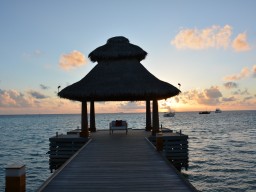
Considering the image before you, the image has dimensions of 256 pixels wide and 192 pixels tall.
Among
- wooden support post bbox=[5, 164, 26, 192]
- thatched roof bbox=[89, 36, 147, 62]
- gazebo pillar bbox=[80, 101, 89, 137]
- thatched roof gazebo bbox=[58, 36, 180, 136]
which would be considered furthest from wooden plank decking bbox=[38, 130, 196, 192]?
thatched roof bbox=[89, 36, 147, 62]

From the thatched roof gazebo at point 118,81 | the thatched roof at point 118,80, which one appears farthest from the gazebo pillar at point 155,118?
the thatched roof at point 118,80

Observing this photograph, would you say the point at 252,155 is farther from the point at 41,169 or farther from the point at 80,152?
the point at 80,152

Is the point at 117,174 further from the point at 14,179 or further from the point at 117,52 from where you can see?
the point at 117,52

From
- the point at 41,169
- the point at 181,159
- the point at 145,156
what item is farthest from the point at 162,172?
the point at 41,169

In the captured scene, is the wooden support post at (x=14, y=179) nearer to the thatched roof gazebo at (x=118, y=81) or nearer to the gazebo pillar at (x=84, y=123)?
the thatched roof gazebo at (x=118, y=81)

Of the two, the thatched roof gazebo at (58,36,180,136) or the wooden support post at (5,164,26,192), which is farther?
the thatched roof gazebo at (58,36,180,136)

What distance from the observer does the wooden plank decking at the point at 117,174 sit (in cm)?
776

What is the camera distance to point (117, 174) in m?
9.06

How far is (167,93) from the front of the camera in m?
17.4

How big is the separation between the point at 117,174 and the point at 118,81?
31.3ft

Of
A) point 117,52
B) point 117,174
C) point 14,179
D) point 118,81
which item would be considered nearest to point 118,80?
point 118,81

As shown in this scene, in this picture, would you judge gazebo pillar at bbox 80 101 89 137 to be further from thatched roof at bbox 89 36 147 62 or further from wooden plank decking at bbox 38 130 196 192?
wooden plank decking at bbox 38 130 196 192

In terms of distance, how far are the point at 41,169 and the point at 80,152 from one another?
1164 cm

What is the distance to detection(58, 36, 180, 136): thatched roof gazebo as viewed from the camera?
17.4 metres
